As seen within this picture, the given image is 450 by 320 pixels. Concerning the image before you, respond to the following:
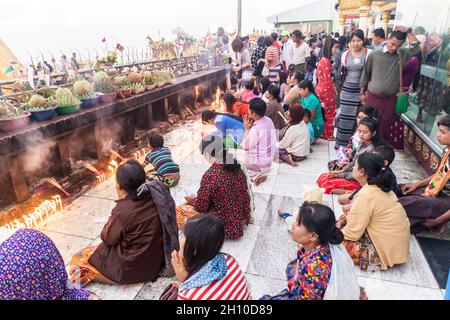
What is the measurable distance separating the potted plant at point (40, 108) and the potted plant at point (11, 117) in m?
0.15

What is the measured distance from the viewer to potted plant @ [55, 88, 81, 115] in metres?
5.81

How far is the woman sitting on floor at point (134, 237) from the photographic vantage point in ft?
9.74

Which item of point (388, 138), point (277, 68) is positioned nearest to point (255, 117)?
point (388, 138)

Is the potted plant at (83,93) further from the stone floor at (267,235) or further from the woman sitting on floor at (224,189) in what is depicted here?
the woman sitting on floor at (224,189)

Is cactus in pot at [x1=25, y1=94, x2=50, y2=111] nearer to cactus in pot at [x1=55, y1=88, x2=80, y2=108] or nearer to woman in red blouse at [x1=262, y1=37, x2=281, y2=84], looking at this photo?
cactus in pot at [x1=55, y1=88, x2=80, y2=108]

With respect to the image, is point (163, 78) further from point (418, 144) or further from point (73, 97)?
point (418, 144)

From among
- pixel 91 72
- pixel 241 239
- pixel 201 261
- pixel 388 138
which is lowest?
pixel 241 239

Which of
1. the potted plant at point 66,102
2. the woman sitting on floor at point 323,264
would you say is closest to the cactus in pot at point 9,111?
the potted plant at point 66,102

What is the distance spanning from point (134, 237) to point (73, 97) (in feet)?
13.0

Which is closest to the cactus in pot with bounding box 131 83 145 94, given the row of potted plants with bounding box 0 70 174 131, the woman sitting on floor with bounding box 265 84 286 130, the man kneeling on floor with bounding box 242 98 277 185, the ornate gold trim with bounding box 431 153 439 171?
the row of potted plants with bounding box 0 70 174 131

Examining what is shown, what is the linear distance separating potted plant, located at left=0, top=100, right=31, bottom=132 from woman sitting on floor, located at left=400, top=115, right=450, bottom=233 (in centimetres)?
526

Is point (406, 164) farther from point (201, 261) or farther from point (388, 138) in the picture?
point (201, 261)
